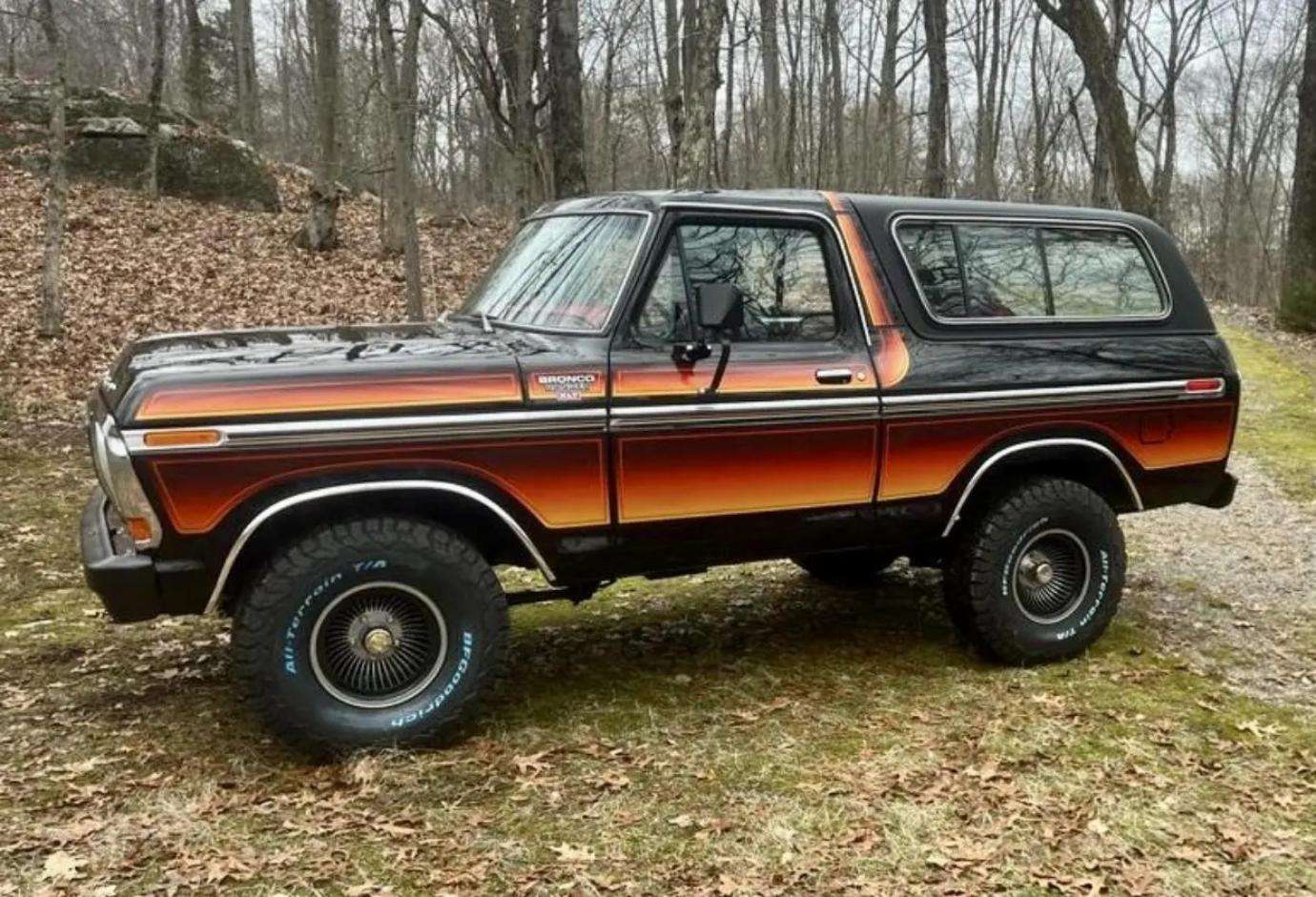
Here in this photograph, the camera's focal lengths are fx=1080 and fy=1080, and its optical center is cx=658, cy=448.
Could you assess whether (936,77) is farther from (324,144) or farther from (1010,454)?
(1010,454)

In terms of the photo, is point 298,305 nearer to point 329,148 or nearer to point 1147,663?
point 329,148

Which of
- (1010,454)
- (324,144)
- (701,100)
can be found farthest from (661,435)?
(324,144)

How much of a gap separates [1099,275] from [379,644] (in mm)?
3813

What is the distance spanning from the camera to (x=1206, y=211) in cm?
4697

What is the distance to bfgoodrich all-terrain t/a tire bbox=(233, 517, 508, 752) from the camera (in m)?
3.89

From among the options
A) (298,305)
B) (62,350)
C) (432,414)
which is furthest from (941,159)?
(432,414)

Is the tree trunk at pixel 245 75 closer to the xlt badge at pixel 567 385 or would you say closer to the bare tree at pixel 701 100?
the bare tree at pixel 701 100

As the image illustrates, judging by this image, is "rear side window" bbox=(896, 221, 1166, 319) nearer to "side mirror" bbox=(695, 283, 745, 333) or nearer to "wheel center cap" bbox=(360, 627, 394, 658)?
"side mirror" bbox=(695, 283, 745, 333)

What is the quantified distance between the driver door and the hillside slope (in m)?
8.53

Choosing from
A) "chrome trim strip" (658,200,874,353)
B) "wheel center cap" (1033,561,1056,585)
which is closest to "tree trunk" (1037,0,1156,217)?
"wheel center cap" (1033,561,1056,585)

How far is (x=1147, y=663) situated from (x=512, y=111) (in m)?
10.7

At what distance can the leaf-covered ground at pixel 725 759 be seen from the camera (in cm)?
347

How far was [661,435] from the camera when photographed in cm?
429

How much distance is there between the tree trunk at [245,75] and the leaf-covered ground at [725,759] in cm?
2131
